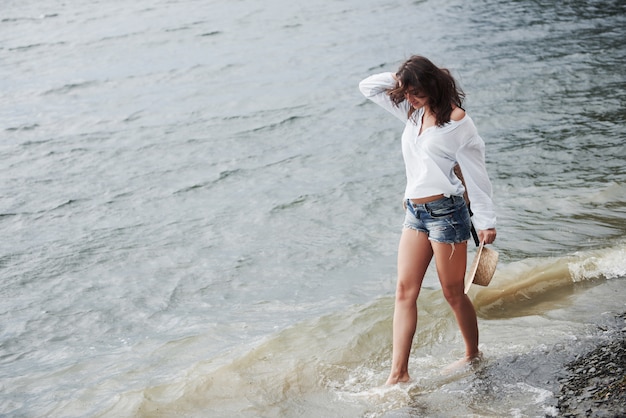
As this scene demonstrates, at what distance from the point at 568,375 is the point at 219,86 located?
12.4 metres

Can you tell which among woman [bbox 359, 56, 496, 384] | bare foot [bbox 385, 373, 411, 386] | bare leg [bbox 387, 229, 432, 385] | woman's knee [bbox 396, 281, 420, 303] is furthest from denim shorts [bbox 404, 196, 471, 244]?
bare foot [bbox 385, 373, 411, 386]

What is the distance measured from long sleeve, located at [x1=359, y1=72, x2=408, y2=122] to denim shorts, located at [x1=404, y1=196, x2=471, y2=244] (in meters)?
0.62

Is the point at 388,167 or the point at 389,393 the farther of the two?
the point at 388,167

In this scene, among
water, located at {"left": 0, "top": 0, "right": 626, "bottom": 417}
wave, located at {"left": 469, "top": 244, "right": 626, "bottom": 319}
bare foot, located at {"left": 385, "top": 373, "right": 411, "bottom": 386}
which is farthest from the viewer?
wave, located at {"left": 469, "top": 244, "right": 626, "bottom": 319}

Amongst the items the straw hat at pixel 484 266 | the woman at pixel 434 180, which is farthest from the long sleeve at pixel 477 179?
the straw hat at pixel 484 266

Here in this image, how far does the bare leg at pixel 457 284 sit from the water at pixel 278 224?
Result: 0.21 meters

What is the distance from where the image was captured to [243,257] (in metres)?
8.18

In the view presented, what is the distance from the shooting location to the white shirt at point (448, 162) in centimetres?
420

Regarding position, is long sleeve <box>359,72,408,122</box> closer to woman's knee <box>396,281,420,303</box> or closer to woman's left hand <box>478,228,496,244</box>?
woman's left hand <box>478,228,496,244</box>

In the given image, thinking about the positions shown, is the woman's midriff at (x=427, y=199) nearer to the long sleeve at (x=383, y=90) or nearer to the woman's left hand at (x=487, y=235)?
the woman's left hand at (x=487, y=235)

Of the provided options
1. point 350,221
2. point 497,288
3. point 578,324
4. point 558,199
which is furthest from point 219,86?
point 578,324

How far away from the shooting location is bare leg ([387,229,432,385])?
451 centimetres

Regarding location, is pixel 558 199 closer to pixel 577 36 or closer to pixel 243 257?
pixel 243 257

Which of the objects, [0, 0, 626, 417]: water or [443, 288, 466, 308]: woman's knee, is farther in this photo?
[0, 0, 626, 417]: water
